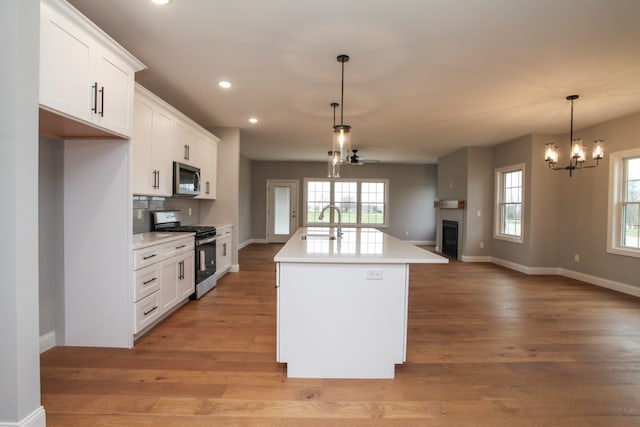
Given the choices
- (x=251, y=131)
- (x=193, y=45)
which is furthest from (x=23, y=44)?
(x=251, y=131)

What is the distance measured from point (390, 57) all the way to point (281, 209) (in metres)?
7.15

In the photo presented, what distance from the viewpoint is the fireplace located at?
24.8 feet

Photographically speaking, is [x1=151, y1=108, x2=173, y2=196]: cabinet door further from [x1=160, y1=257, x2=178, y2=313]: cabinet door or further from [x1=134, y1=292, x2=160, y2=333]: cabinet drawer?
[x1=134, y1=292, x2=160, y2=333]: cabinet drawer

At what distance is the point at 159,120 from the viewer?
3502 mm

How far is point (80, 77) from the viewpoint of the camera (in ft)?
6.81

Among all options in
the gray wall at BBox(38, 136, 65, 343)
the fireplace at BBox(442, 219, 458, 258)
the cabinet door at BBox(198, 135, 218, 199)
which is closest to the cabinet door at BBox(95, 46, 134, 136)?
the gray wall at BBox(38, 136, 65, 343)

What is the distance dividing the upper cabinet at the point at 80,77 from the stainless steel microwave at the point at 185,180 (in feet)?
4.21

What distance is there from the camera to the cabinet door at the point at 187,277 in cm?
356

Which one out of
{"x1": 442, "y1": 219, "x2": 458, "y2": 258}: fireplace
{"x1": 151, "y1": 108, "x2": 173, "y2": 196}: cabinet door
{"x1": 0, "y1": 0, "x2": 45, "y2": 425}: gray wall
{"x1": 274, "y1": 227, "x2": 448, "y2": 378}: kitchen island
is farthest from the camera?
{"x1": 442, "y1": 219, "x2": 458, "y2": 258}: fireplace

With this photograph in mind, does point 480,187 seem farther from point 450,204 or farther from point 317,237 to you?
point 317,237

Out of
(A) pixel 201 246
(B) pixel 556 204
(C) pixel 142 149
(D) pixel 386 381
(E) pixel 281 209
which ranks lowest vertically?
(D) pixel 386 381

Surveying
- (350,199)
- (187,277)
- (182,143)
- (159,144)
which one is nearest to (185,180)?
(182,143)

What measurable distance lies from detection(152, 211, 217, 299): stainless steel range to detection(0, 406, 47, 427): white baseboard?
2.29 metres

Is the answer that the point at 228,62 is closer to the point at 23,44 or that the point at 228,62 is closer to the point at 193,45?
the point at 193,45
